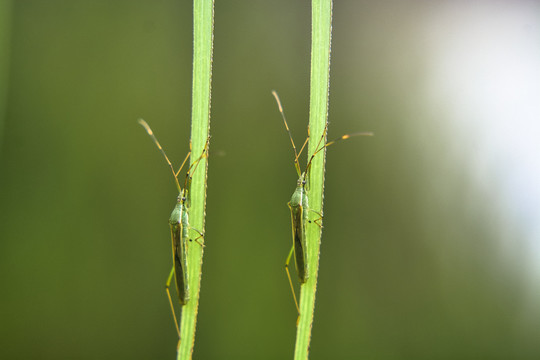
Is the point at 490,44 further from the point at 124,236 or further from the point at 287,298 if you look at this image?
the point at 124,236

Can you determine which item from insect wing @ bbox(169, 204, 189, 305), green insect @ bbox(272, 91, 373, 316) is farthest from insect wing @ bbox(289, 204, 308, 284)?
insect wing @ bbox(169, 204, 189, 305)

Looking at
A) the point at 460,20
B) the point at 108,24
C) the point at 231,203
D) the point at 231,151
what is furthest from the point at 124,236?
the point at 460,20

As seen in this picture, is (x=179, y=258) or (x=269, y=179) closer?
(x=179, y=258)

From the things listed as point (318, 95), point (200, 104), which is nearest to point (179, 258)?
point (200, 104)

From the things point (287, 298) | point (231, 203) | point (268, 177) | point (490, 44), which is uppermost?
point (490, 44)

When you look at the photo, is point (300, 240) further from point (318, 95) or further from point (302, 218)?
point (318, 95)

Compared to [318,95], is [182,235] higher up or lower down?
lower down

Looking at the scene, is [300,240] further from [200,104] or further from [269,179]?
[200,104]

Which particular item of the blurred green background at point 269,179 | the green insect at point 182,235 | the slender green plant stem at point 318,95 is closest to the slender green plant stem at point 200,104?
the green insect at point 182,235

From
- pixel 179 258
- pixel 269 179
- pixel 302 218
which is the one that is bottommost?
pixel 179 258
